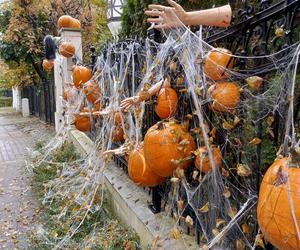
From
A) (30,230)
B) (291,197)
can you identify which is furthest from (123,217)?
(291,197)

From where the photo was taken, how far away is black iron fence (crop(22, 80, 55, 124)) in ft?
39.7

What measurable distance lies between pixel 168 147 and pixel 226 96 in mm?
543

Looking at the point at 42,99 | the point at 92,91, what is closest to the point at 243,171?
the point at 92,91

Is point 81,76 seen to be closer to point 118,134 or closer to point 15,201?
point 118,134

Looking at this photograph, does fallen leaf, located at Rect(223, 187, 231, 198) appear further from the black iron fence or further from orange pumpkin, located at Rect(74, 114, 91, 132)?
the black iron fence

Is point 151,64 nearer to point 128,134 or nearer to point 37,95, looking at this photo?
point 128,134

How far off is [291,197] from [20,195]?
4.89 metres

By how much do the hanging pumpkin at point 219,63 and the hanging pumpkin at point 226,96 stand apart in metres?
0.06

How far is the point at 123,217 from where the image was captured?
331cm

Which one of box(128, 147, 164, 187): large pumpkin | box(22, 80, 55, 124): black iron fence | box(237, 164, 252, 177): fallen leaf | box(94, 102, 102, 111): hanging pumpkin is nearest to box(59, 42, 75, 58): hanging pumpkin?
box(94, 102, 102, 111): hanging pumpkin

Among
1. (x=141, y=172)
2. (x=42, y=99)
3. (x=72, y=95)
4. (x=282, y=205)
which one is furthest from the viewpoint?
(x=42, y=99)

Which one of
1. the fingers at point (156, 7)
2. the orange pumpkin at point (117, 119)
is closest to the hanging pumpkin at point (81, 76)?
the orange pumpkin at point (117, 119)

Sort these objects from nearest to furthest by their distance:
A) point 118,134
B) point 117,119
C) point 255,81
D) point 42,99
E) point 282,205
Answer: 1. point 282,205
2. point 255,81
3. point 117,119
4. point 118,134
5. point 42,99

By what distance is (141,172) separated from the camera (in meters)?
2.55
